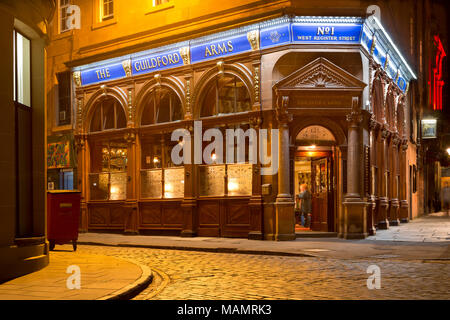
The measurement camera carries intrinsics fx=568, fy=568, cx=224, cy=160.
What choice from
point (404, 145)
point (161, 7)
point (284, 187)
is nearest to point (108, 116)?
point (161, 7)

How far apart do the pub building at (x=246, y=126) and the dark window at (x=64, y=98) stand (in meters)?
0.72

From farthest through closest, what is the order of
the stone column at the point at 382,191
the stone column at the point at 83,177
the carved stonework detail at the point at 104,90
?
the stone column at the point at 83,177, the carved stonework detail at the point at 104,90, the stone column at the point at 382,191

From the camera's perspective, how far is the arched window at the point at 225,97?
18.8 meters

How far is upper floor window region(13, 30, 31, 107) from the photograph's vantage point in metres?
10.4

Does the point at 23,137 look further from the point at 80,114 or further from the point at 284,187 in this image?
the point at 80,114

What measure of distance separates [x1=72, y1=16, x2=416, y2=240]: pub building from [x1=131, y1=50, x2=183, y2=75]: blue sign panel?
1.7 inches

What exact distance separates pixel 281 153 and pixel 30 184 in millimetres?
8787

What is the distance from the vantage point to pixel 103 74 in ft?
73.2

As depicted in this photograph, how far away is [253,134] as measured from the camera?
59.5 feet

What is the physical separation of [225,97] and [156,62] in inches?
128

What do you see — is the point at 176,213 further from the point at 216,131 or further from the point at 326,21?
the point at 326,21

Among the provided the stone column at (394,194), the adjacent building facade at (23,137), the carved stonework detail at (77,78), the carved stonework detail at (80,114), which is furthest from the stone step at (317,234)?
the carved stonework detail at (77,78)

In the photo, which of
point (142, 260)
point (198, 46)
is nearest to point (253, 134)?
point (198, 46)

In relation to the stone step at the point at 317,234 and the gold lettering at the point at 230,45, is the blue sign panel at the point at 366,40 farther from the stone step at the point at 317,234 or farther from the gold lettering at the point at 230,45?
the stone step at the point at 317,234
